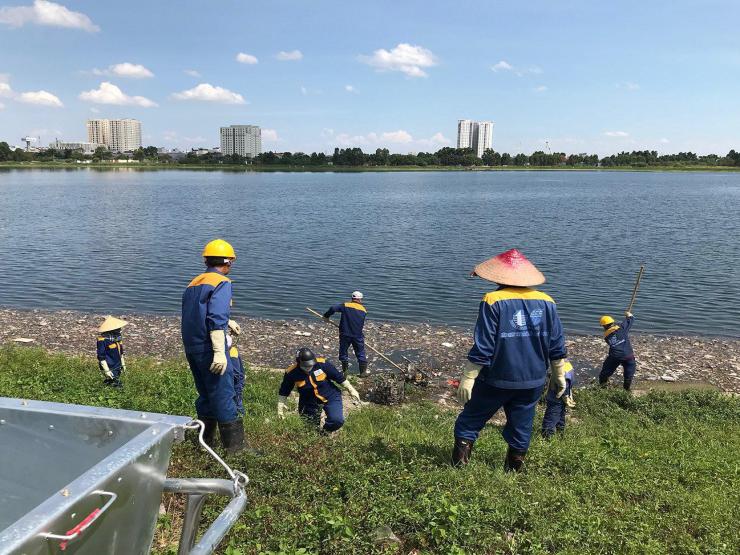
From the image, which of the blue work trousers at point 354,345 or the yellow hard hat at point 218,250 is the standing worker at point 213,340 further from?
the blue work trousers at point 354,345

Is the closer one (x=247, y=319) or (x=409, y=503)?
(x=409, y=503)

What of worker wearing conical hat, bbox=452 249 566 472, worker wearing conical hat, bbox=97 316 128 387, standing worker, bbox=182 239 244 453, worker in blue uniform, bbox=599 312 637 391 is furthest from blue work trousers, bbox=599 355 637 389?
worker wearing conical hat, bbox=97 316 128 387

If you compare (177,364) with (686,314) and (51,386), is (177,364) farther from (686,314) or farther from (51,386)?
(686,314)

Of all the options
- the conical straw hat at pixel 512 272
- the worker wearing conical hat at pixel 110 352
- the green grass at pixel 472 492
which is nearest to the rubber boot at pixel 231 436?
the green grass at pixel 472 492

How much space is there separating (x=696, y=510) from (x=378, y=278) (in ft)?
72.0

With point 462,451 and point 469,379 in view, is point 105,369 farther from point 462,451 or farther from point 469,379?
point 469,379

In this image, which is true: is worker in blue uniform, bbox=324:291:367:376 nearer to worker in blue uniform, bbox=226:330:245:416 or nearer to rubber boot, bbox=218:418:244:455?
worker in blue uniform, bbox=226:330:245:416

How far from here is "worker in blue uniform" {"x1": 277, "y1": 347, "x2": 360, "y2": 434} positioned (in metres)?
Result: 8.38

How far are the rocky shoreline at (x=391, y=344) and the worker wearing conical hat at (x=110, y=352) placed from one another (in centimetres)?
471

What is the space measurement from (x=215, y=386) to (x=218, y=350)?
1.81 feet

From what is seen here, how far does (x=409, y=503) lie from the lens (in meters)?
5.10

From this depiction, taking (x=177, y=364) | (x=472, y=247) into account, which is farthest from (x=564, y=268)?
(x=177, y=364)

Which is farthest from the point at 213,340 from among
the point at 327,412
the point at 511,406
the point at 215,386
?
the point at 511,406

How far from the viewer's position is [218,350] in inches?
246
